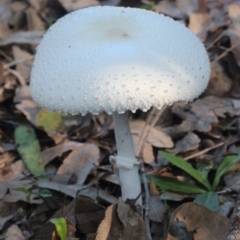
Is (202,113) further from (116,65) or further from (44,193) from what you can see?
(116,65)

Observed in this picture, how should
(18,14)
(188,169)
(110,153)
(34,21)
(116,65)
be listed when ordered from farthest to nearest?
(18,14) → (34,21) → (110,153) → (188,169) → (116,65)

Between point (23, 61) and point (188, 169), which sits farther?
point (23, 61)

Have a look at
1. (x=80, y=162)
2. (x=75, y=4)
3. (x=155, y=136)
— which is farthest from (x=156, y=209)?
(x=75, y=4)

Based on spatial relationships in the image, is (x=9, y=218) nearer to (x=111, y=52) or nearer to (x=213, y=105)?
(x=111, y=52)

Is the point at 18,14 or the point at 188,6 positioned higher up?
the point at 188,6

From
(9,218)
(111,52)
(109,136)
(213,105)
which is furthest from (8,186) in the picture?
(213,105)

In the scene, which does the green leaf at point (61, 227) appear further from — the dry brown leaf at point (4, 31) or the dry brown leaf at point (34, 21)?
the dry brown leaf at point (34, 21)

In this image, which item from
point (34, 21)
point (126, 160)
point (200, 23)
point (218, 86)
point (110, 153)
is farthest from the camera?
point (34, 21)

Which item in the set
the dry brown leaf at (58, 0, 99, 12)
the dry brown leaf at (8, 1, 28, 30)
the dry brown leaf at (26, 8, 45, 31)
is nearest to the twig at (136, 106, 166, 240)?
the dry brown leaf at (58, 0, 99, 12)
